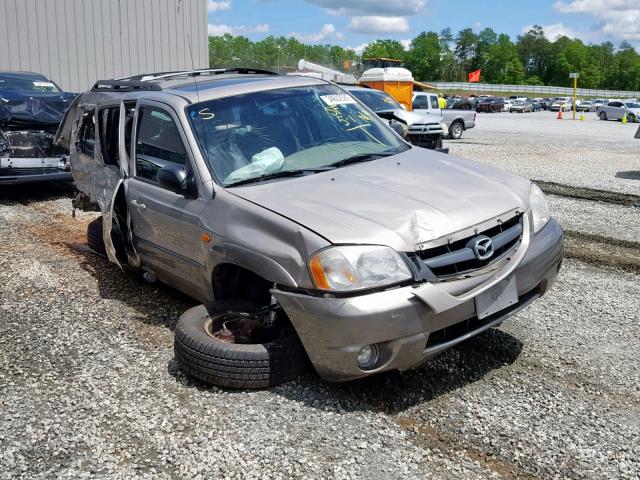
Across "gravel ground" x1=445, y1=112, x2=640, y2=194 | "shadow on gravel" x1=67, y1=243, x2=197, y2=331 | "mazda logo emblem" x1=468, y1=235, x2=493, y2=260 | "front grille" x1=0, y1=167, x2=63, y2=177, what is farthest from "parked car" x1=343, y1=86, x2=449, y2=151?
"mazda logo emblem" x1=468, y1=235, x2=493, y2=260

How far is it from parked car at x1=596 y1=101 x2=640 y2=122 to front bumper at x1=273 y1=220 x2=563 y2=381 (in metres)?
44.3

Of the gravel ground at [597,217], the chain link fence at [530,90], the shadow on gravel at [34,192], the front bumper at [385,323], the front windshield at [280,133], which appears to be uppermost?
the chain link fence at [530,90]

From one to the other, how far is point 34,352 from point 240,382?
63.6 inches

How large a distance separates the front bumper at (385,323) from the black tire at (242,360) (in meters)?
0.25

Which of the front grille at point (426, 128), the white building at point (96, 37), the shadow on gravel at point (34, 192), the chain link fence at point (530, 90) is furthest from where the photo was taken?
the chain link fence at point (530, 90)

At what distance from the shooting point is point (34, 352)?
13.8 feet

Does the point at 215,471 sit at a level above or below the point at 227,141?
below

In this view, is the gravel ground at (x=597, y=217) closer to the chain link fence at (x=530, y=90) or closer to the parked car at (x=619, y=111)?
the parked car at (x=619, y=111)

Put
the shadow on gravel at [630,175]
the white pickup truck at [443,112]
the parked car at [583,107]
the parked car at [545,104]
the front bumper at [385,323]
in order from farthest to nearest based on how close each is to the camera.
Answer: the parked car at [545,104], the parked car at [583,107], the white pickup truck at [443,112], the shadow on gravel at [630,175], the front bumper at [385,323]

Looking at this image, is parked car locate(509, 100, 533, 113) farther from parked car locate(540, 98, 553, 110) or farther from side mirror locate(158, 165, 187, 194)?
side mirror locate(158, 165, 187, 194)

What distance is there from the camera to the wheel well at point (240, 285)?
3.91 metres

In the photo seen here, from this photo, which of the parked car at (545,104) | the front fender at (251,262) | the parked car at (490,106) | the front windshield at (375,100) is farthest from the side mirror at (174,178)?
the parked car at (545,104)

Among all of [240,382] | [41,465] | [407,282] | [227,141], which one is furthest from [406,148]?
[41,465]

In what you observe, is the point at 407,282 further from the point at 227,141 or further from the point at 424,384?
the point at 227,141
